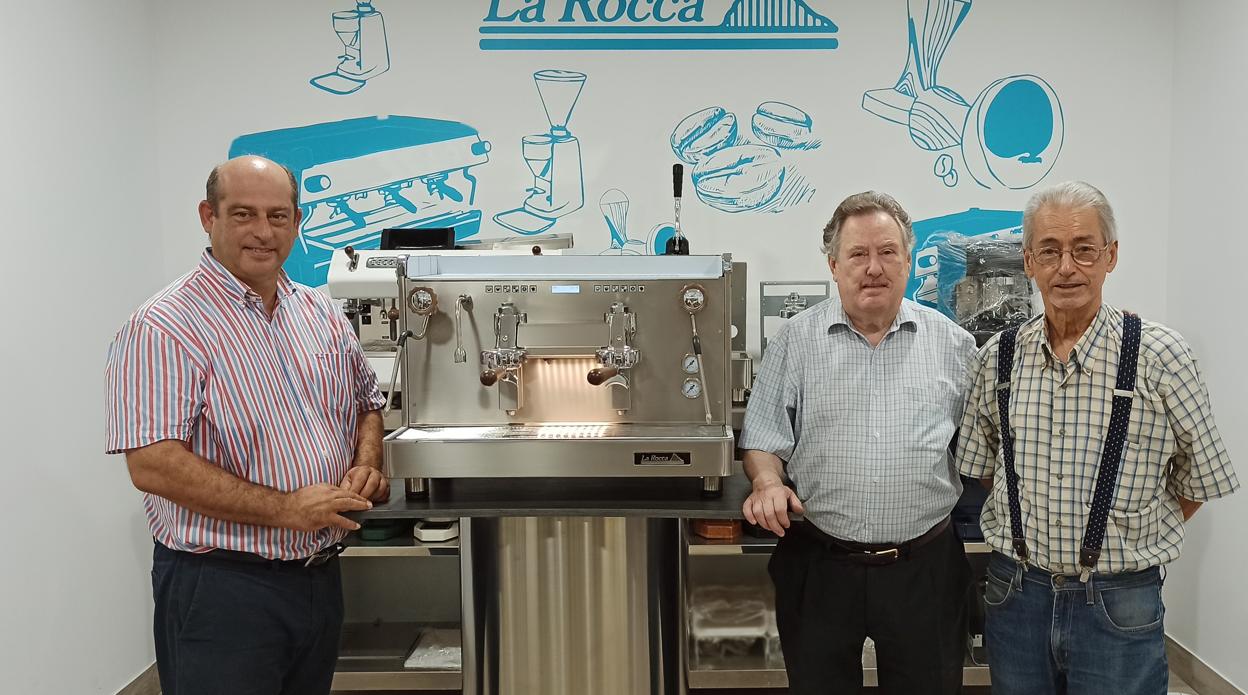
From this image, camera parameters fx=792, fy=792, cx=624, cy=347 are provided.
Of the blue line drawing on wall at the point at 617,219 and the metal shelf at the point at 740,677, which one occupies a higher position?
the blue line drawing on wall at the point at 617,219

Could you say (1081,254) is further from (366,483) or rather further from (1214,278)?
(1214,278)

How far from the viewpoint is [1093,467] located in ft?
5.17

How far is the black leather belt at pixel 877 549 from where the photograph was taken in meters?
1.82

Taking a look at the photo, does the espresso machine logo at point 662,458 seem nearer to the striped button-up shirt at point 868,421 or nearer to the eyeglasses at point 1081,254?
the striped button-up shirt at point 868,421

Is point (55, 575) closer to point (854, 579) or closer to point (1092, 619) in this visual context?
point (854, 579)

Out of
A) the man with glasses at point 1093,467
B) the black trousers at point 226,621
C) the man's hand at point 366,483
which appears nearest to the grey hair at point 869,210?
the man with glasses at point 1093,467

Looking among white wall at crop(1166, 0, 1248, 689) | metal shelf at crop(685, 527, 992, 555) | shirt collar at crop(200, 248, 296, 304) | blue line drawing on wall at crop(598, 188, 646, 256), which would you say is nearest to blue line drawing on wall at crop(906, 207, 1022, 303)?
white wall at crop(1166, 0, 1248, 689)

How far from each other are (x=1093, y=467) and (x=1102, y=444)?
49 millimetres

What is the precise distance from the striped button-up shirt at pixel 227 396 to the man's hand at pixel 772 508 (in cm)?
93

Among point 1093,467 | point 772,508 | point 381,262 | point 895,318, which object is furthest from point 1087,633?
point 381,262

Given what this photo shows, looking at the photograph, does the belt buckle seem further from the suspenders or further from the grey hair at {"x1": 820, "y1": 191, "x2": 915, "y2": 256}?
the suspenders

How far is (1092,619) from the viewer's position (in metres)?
1.58

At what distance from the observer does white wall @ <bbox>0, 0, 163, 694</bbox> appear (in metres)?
2.39

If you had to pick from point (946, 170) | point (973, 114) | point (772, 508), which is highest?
point (973, 114)
